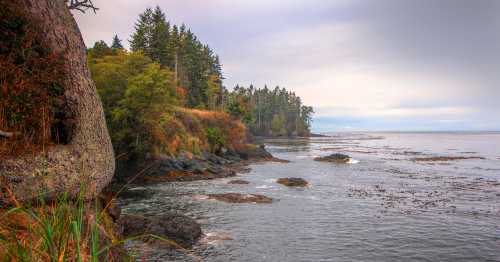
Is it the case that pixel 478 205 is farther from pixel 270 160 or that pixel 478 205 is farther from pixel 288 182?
pixel 270 160

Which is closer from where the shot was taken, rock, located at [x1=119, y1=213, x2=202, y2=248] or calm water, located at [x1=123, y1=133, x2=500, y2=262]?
calm water, located at [x1=123, y1=133, x2=500, y2=262]

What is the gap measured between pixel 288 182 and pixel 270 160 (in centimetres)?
2410

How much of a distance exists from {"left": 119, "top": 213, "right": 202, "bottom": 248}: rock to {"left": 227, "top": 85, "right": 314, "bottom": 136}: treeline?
132967mm

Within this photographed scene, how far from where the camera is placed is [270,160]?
192 ft

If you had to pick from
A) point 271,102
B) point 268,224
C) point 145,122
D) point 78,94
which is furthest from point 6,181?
point 271,102

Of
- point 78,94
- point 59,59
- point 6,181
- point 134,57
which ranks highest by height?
point 134,57

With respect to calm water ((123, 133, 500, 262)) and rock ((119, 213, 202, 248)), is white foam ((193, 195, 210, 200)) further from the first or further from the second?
rock ((119, 213, 202, 248))

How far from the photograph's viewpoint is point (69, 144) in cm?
946

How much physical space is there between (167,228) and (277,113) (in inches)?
6300

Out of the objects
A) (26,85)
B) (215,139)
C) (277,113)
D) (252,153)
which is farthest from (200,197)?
(277,113)

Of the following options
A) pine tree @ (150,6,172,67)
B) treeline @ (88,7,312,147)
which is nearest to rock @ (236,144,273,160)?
treeline @ (88,7,312,147)

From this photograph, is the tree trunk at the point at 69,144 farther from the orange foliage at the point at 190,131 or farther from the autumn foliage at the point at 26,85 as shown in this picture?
the orange foliage at the point at 190,131

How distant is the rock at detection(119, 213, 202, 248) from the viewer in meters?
16.1

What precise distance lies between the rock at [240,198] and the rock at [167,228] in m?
8.72
